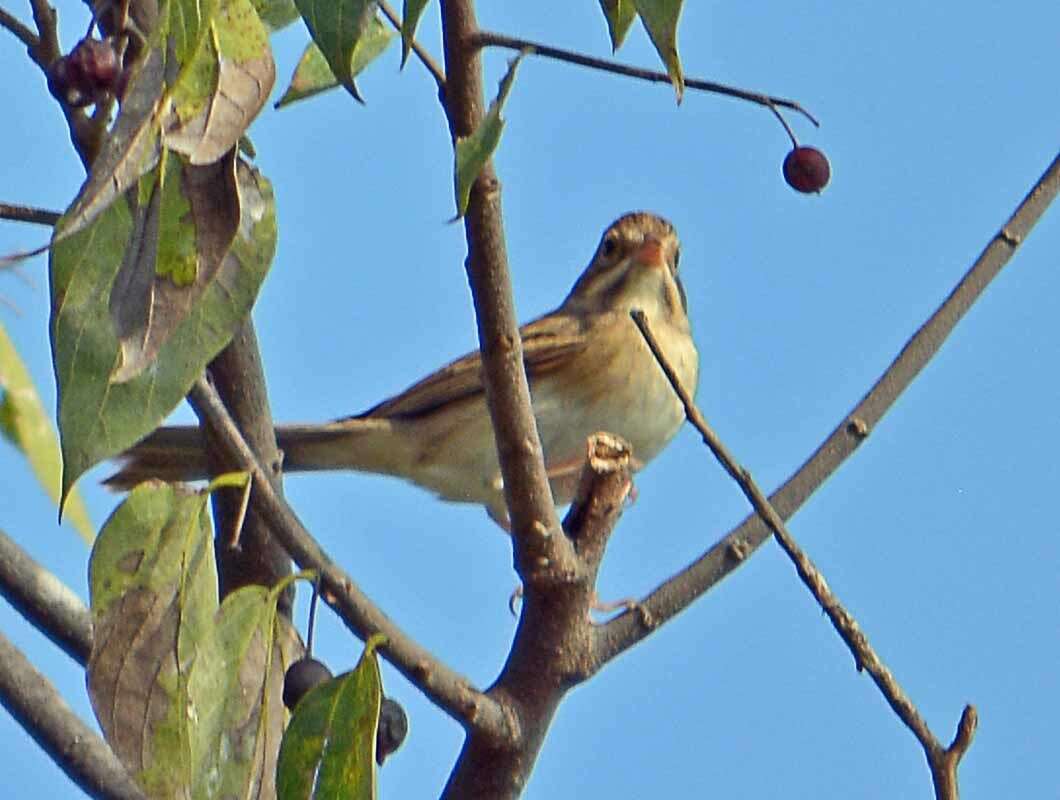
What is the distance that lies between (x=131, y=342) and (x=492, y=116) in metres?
0.48

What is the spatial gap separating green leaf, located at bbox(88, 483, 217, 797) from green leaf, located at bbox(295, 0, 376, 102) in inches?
26.9

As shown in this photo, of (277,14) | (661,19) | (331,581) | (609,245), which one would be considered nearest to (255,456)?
(331,581)

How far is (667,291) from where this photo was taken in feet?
23.7

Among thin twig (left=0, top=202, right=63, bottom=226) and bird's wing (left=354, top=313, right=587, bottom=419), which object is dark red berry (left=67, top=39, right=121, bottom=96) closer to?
thin twig (left=0, top=202, right=63, bottom=226)

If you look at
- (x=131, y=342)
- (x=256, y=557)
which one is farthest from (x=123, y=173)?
(x=256, y=557)

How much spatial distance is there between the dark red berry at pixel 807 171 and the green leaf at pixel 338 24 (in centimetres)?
195

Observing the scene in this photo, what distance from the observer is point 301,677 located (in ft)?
9.60

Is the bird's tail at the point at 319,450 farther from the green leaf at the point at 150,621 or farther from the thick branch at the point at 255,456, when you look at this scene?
the green leaf at the point at 150,621

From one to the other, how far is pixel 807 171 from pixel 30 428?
1.84 m

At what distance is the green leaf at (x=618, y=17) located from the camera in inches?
97.4

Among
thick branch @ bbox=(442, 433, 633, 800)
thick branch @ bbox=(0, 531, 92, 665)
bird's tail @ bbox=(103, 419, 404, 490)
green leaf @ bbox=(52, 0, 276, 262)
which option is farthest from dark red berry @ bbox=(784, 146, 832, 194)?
bird's tail @ bbox=(103, 419, 404, 490)

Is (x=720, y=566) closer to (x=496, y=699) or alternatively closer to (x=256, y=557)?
(x=496, y=699)

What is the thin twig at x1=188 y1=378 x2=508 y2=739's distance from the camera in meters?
2.74

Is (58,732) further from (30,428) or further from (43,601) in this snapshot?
(30,428)
